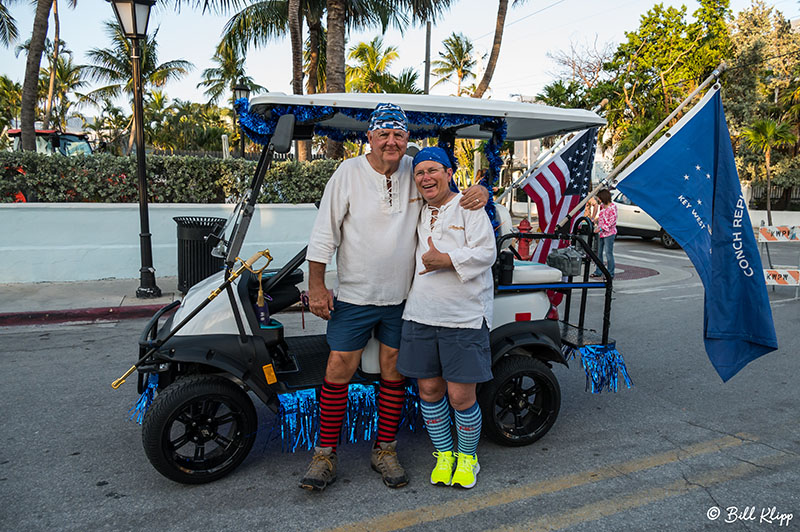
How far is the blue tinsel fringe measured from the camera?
314 cm

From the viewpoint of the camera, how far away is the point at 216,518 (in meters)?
2.73

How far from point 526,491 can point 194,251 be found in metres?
5.80

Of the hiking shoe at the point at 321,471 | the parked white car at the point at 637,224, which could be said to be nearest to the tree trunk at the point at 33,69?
the hiking shoe at the point at 321,471

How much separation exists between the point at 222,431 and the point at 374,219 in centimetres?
178

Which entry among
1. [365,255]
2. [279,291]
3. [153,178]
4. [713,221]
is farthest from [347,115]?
[153,178]

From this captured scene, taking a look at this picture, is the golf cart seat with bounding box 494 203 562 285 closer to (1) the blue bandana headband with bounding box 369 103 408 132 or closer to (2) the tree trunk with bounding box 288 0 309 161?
(1) the blue bandana headband with bounding box 369 103 408 132

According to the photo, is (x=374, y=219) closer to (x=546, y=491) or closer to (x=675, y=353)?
(x=546, y=491)

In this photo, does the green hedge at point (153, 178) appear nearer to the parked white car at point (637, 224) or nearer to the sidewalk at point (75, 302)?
the sidewalk at point (75, 302)

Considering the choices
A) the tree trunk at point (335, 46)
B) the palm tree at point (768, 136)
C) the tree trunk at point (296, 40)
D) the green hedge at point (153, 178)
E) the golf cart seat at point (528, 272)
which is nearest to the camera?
the golf cart seat at point (528, 272)

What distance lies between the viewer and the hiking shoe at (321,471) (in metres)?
2.95

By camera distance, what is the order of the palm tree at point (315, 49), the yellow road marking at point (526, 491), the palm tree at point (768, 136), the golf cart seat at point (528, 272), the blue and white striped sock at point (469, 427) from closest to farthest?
the yellow road marking at point (526, 491) < the blue and white striped sock at point (469, 427) < the golf cart seat at point (528, 272) < the palm tree at point (315, 49) < the palm tree at point (768, 136)

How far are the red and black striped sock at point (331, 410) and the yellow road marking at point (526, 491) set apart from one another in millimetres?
516

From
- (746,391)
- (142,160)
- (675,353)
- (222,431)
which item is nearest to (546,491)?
(222,431)

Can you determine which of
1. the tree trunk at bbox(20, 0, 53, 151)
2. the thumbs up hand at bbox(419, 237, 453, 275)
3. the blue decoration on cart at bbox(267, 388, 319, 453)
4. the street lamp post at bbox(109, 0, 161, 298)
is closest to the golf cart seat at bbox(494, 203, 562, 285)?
the thumbs up hand at bbox(419, 237, 453, 275)
